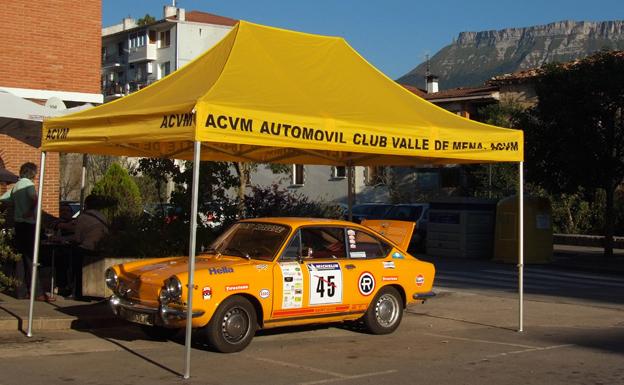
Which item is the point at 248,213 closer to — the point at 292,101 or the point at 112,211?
the point at 112,211

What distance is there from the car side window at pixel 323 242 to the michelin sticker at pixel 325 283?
7.0 inches

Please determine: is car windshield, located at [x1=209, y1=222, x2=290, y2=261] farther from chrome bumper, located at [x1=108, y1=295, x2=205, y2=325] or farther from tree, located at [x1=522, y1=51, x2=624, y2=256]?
tree, located at [x1=522, y1=51, x2=624, y2=256]

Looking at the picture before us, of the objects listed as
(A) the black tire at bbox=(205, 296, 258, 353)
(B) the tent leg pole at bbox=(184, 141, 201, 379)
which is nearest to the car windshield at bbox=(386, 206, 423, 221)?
(A) the black tire at bbox=(205, 296, 258, 353)

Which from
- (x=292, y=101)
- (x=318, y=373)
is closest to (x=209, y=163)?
(x=292, y=101)

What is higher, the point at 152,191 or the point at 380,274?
the point at 152,191

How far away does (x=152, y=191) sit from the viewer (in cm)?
3375

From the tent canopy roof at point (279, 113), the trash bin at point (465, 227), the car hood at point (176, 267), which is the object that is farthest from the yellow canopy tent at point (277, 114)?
the trash bin at point (465, 227)

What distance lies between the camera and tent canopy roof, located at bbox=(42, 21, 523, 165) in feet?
28.3

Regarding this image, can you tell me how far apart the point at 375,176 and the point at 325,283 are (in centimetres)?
3758

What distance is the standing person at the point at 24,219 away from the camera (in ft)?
37.9

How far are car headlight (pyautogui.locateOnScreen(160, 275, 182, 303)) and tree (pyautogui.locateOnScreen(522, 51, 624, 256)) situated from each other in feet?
59.6

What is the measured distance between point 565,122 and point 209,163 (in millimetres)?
13295

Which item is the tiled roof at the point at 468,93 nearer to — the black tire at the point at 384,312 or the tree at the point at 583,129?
the tree at the point at 583,129

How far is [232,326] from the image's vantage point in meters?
9.09
